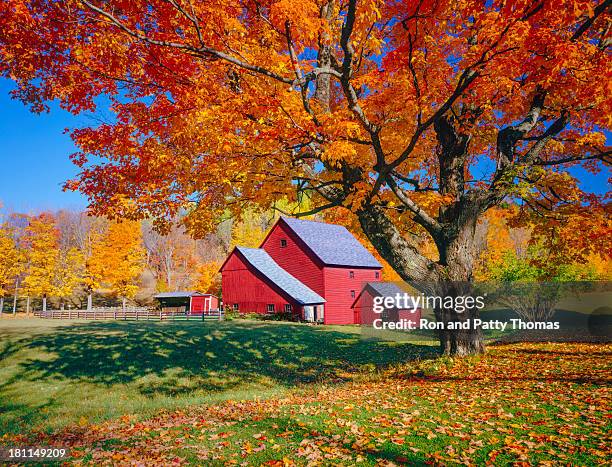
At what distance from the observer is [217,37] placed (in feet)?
30.9

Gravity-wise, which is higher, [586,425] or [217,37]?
[217,37]

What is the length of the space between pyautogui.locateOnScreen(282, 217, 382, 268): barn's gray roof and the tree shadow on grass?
547 inches

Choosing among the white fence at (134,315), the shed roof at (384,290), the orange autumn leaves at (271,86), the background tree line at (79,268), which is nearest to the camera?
the orange autumn leaves at (271,86)

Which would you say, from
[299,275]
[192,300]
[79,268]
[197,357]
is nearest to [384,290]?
[299,275]

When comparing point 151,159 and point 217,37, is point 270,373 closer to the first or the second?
point 151,159

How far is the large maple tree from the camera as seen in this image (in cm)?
921

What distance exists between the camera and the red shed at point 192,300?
43.8 metres

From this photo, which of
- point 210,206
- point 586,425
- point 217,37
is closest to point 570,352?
point 586,425

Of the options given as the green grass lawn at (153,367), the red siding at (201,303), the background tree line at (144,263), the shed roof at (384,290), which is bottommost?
the green grass lawn at (153,367)

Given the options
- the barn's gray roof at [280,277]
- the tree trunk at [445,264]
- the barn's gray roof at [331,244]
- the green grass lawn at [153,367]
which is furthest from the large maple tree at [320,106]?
the barn's gray roof at [331,244]

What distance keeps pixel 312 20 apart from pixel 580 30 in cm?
677

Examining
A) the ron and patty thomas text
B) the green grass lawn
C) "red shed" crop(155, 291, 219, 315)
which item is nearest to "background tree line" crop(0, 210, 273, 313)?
"red shed" crop(155, 291, 219, 315)

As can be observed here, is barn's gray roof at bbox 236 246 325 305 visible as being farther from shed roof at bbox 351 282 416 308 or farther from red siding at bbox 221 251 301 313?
shed roof at bbox 351 282 416 308

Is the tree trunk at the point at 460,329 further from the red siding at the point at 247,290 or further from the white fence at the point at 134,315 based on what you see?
the white fence at the point at 134,315
